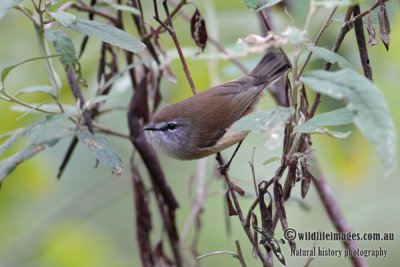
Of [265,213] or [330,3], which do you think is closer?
[330,3]

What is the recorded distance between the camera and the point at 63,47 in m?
2.12

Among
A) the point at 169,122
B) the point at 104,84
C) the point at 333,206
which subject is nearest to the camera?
the point at 104,84

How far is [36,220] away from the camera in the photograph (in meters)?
5.20

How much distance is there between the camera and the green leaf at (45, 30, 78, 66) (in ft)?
6.93

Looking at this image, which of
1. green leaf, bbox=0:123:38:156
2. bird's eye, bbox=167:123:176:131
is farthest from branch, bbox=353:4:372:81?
bird's eye, bbox=167:123:176:131

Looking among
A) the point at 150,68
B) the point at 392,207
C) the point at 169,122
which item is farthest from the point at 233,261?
the point at 150,68

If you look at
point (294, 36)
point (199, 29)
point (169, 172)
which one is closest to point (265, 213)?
point (294, 36)

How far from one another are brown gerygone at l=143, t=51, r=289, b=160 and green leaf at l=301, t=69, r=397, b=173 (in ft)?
5.74

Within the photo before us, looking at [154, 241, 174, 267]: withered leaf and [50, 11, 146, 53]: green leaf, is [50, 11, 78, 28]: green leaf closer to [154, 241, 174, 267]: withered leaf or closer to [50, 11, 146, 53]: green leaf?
[50, 11, 146, 53]: green leaf

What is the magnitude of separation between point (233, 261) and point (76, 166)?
5.20ft

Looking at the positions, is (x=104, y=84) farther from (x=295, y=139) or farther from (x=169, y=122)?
(x=295, y=139)

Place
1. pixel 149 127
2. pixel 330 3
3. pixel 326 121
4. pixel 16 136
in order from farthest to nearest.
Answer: pixel 149 127, pixel 16 136, pixel 326 121, pixel 330 3

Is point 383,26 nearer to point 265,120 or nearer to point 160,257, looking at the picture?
point 265,120

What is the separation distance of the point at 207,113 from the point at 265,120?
182cm
